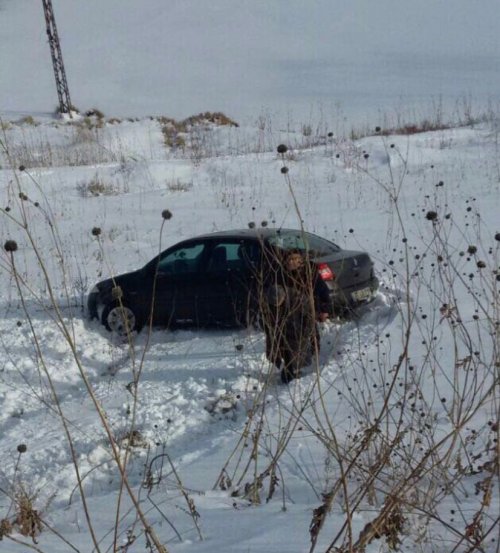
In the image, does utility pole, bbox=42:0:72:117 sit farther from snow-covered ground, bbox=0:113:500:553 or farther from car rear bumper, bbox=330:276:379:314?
car rear bumper, bbox=330:276:379:314

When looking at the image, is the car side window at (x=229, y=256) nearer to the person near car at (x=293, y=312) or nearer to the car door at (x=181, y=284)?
the car door at (x=181, y=284)

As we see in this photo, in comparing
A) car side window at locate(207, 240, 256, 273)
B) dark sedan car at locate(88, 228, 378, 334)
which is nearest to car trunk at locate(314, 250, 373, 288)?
dark sedan car at locate(88, 228, 378, 334)

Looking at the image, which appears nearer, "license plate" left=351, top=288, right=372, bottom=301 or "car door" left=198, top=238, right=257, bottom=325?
"license plate" left=351, top=288, right=372, bottom=301

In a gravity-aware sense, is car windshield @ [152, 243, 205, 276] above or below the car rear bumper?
above

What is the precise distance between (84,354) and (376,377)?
4.46m

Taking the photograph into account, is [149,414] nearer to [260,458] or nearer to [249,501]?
[260,458]

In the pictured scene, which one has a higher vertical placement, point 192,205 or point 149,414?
point 192,205

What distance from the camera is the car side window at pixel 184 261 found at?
1171 cm

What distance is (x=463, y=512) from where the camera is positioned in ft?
14.7

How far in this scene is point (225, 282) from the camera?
37.2ft

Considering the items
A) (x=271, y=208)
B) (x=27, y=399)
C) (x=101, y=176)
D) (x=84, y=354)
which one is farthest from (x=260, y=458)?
(x=101, y=176)

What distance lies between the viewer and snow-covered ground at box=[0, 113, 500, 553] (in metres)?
4.11

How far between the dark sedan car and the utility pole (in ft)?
60.6

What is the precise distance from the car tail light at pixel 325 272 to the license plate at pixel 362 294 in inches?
22.1
